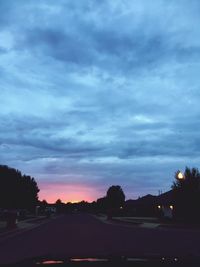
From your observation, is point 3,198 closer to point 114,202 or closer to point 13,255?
point 13,255

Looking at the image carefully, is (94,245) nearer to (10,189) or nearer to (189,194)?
(189,194)

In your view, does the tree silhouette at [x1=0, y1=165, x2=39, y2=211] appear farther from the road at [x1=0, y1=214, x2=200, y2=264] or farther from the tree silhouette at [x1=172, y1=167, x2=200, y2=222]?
the road at [x1=0, y1=214, x2=200, y2=264]

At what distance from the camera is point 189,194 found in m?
46.0

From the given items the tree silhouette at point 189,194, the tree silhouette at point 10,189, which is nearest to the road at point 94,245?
the tree silhouette at point 189,194

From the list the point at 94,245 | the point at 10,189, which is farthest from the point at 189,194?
the point at 10,189

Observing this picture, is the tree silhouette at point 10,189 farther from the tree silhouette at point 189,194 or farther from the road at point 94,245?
the road at point 94,245

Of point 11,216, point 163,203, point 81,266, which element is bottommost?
point 81,266

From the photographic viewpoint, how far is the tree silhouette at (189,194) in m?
46.1

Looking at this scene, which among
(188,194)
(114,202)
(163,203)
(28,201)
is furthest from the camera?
(114,202)

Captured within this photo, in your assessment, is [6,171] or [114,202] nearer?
[6,171]

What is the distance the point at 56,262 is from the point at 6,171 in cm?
9779

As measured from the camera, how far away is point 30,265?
14.9 ft

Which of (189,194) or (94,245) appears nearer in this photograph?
(94,245)

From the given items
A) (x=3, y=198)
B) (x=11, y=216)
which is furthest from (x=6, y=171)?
(x=11, y=216)
